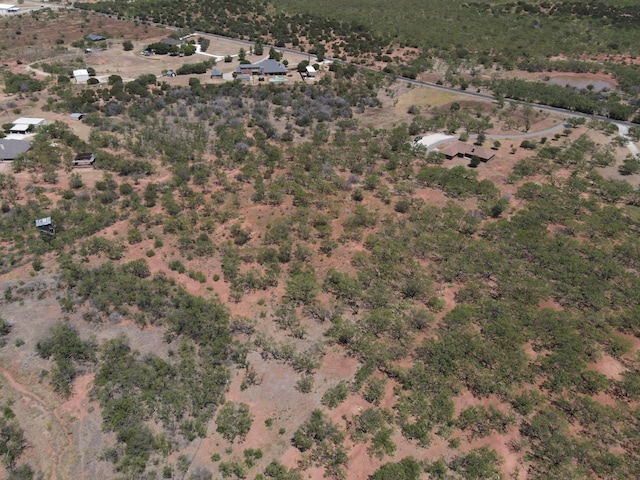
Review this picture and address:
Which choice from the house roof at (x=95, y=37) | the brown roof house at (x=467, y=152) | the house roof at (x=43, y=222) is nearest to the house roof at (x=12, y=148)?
the house roof at (x=43, y=222)

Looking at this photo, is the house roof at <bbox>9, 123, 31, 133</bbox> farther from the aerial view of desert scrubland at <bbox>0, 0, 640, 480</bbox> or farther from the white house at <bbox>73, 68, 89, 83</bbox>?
the white house at <bbox>73, 68, 89, 83</bbox>

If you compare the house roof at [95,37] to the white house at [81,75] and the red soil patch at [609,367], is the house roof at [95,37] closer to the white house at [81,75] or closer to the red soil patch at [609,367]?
the white house at [81,75]

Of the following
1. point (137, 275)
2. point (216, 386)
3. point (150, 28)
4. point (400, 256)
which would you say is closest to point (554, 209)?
point (400, 256)

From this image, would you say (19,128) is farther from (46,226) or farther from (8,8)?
(8,8)

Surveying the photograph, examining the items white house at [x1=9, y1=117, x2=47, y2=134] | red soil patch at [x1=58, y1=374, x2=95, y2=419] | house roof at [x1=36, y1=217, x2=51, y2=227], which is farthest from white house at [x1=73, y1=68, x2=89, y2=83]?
red soil patch at [x1=58, y1=374, x2=95, y2=419]

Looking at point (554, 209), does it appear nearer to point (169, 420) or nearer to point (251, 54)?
point (169, 420)
